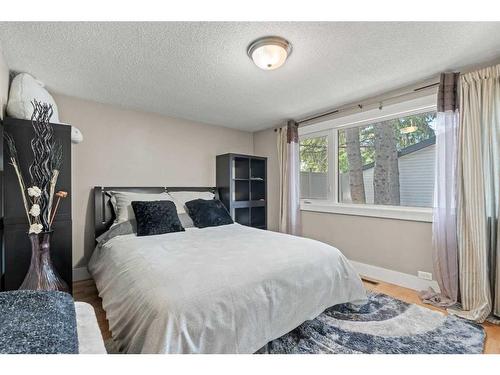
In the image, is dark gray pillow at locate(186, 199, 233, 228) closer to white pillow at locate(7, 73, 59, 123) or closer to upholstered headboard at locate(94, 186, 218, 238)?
upholstered headboard at locate(94, 186, 218, 238)

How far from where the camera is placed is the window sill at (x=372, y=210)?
256cm

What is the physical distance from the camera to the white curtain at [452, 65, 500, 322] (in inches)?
78.2

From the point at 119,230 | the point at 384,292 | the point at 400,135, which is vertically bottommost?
the point at 384,292

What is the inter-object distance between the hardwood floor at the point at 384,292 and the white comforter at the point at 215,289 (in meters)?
0.26

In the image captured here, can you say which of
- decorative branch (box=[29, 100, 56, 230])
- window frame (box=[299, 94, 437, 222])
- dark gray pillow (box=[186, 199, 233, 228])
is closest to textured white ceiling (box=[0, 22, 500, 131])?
window frame (box=[299, 94, 437, 222])

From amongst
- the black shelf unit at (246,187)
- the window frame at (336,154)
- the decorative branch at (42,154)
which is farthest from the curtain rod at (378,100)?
the decorative branch at (42,154)

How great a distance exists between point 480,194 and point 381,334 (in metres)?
1.40

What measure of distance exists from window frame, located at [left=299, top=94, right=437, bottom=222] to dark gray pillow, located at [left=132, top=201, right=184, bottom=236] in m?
1.93

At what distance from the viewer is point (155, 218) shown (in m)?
2.59

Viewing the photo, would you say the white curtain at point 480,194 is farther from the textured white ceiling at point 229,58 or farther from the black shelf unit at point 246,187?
the black shelf unit at point 246,187

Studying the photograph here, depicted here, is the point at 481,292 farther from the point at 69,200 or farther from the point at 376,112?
the point at 69,200

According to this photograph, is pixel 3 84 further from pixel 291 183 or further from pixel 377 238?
pixel 377 238

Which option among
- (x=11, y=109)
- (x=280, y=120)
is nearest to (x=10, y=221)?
(x=11, y=109)

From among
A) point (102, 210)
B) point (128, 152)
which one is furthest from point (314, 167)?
point (102, 210)
